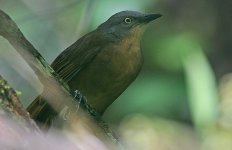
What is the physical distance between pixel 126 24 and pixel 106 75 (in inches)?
20.6

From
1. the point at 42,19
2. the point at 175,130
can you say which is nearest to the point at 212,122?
A: the point at 175,130

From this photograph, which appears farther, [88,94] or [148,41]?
[148,41]

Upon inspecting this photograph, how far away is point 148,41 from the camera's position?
5.68 m

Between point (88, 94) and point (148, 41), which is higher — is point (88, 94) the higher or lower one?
the higher one

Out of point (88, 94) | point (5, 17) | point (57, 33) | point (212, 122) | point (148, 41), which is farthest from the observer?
point (148, 41)

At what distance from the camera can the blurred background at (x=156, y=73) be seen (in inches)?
160

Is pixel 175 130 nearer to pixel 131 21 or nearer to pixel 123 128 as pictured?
pixel 123 128

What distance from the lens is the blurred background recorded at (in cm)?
405

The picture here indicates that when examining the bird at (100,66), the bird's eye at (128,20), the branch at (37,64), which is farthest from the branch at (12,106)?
the bird's eye at (128,20)

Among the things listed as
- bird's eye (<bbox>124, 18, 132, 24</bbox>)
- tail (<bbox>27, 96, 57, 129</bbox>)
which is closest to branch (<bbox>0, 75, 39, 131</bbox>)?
tail (<bbox>27, 96, 57, 129</bbox>)

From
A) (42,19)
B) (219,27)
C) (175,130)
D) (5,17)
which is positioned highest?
(5,17)

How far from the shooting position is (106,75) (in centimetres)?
421

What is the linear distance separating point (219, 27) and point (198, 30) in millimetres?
330

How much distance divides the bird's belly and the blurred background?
356 millimetres
